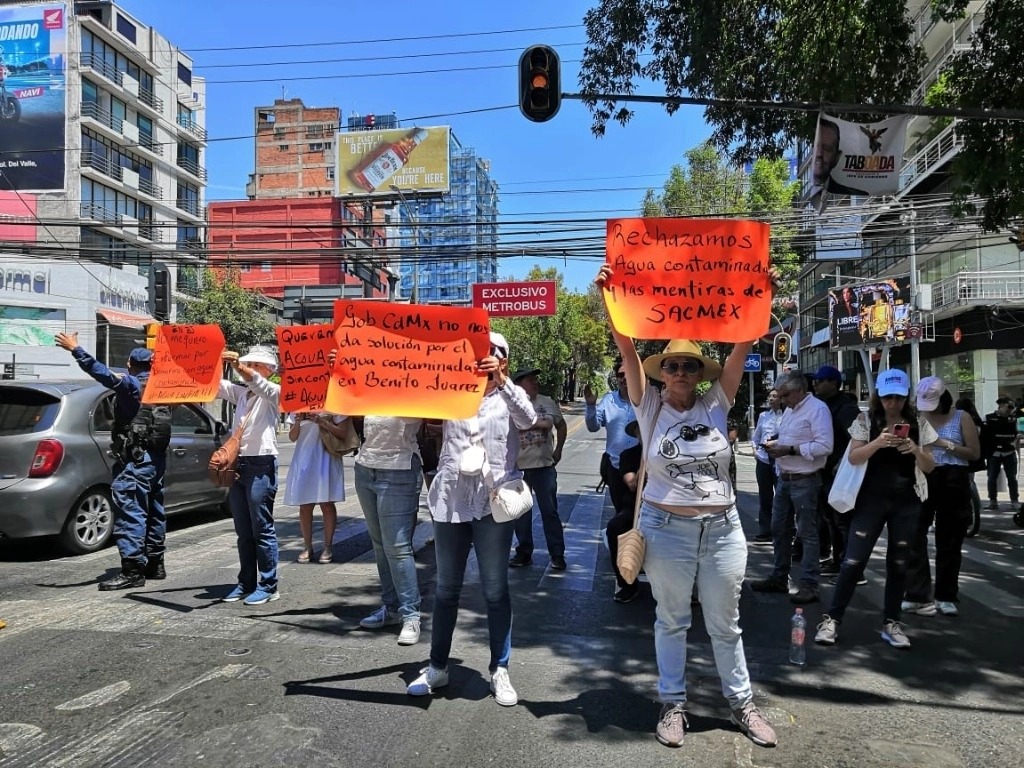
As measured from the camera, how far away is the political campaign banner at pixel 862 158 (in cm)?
788

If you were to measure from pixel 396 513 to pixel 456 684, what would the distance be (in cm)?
106

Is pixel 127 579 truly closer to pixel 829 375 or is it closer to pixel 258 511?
pixel 258 511

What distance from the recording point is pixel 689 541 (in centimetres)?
336

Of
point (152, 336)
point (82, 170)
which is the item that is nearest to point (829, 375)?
point (152, 336)

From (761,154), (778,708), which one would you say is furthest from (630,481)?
(761,154)

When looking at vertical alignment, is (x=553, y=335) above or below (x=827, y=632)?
above

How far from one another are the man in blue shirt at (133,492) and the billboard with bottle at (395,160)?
37654 millimetres

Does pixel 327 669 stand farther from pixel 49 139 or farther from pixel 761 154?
pixel 49 139

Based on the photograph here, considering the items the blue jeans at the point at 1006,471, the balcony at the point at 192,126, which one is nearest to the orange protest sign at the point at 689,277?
the blue jeans at the point at 1006,471

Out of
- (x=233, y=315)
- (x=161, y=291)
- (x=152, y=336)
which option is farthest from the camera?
(x=233, y=315)

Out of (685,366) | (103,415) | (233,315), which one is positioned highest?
(233,315)

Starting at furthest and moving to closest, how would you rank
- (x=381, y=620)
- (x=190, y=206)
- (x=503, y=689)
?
(x=190, y=206)
(x=381, y=620)
(x=503, y=689)

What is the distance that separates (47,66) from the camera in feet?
123

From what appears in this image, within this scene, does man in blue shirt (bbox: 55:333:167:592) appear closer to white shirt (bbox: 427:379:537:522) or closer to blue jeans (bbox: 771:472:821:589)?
white shirt (bbox: 427:379:537:522)
